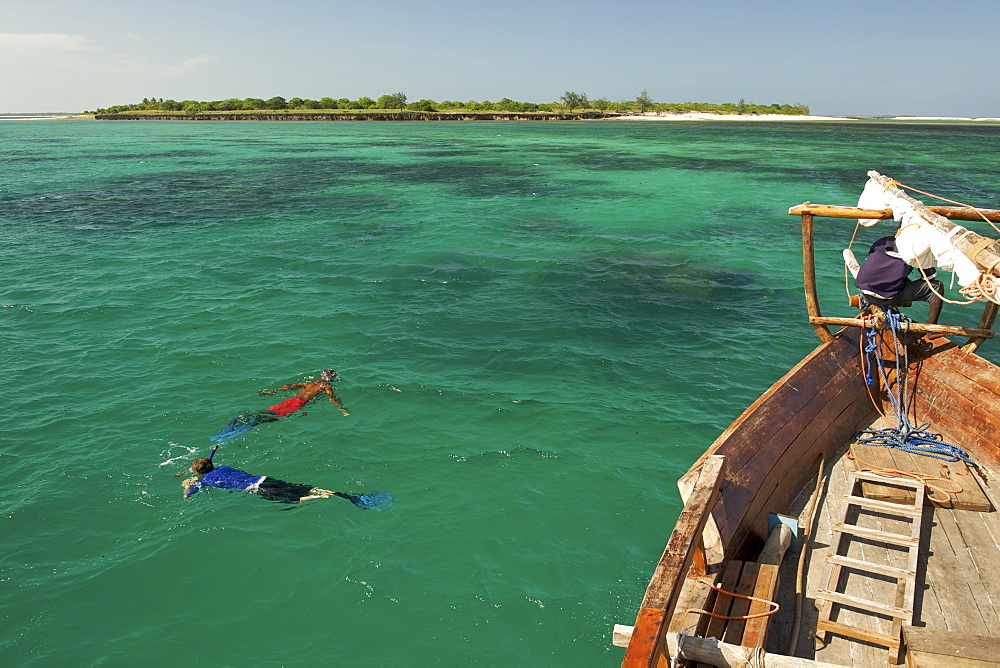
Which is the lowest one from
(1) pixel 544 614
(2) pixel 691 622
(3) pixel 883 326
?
(1) pixel 544 614

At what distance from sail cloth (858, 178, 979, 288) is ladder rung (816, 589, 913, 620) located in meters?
2.99

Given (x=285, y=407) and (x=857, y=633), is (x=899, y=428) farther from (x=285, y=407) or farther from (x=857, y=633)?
A: (x=285, y=407)

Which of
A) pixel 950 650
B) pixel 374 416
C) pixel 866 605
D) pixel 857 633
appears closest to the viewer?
pixel 950 650

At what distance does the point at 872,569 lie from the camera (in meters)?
5.17

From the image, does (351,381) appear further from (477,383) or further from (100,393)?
(100,393)

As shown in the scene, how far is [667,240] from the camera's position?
22906 mm

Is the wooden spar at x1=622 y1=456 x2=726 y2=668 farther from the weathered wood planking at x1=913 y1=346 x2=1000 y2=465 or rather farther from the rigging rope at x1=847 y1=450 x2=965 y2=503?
the weathered wood planking at x1=913 y1=346 x2=1000 y2=465

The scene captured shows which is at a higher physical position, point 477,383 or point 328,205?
point 328,205

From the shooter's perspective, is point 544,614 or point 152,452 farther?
point 152,452

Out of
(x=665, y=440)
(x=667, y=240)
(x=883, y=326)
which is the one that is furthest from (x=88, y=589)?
(x=667, y=240)

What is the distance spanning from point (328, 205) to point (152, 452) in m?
22.7

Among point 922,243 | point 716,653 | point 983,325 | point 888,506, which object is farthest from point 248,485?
point 983,325

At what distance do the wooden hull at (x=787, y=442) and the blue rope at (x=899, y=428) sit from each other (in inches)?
6.6

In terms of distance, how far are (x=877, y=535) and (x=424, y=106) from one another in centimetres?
16285
